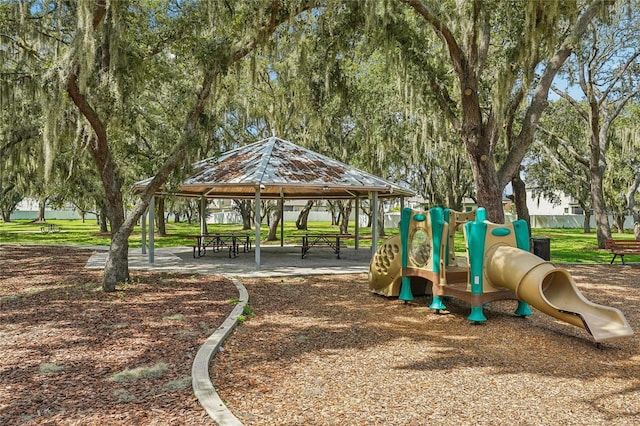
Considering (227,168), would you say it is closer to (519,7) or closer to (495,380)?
(519,7)

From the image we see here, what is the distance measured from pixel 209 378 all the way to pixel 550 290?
4.38 metres

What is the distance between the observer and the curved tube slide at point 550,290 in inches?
209

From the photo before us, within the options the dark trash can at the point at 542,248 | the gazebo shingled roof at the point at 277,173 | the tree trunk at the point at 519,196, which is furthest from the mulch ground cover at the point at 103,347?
the tree trunk at the point at 519,196

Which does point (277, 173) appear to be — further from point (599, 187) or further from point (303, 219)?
point (303, 219)

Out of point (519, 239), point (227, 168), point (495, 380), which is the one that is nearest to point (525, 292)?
point (519, 239)

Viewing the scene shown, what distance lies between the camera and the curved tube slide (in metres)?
5.31

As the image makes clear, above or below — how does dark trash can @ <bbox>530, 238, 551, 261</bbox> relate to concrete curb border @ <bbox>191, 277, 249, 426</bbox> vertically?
above

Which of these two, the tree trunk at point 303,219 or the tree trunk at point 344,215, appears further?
the tree trunk at point 303,219

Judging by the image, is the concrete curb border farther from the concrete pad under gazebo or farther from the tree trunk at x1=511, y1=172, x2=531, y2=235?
the tree trunk at x1=511, y1=172, x2=531, y2=235

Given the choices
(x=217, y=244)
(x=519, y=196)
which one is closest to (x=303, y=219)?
(x=217, y=244)

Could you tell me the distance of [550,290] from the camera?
612 cm

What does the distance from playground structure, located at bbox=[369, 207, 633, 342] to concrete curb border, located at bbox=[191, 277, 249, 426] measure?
2.85 m

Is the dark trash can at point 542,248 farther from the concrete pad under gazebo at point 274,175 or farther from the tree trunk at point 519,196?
the tree trunk at point 519,196

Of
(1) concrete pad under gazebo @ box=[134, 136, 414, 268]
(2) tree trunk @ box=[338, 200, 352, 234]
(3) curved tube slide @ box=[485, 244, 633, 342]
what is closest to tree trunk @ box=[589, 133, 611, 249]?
(1) concrete pad under gazebo @ box=[134, 136, 414, 268]
